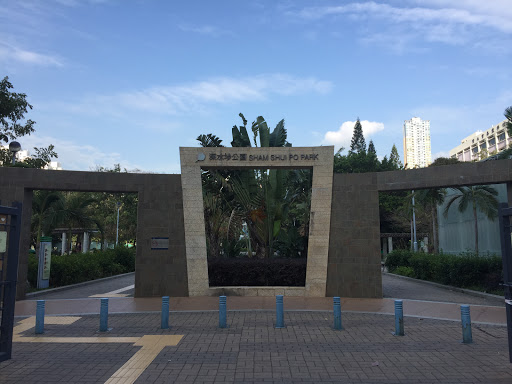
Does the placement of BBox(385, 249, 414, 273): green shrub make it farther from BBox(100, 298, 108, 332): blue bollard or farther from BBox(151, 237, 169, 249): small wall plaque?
BBox(100, 298, 108, 332): blue bollard

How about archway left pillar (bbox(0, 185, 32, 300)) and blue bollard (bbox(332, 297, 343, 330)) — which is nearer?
blue bollard (bbox(332, 297, 343, 330))

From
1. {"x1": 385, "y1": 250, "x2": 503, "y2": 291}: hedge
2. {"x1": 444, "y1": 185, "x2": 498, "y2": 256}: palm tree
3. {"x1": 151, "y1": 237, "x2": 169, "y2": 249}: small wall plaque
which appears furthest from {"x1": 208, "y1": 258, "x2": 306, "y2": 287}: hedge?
{"x1": 444, "y1": 185, "x2": 498, "y2": 256}: palm tree

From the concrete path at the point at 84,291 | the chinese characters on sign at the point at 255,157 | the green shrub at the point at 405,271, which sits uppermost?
the chinese characters on sign at the point at 255,157

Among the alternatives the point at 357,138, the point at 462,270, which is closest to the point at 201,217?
the point at 462,270

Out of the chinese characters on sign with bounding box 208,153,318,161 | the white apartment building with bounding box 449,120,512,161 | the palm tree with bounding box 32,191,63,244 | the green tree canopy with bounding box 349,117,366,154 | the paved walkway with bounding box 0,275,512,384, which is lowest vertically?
the paved walkway with bounding box 0,275,512,384

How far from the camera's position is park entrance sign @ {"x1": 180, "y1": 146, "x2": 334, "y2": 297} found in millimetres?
15445

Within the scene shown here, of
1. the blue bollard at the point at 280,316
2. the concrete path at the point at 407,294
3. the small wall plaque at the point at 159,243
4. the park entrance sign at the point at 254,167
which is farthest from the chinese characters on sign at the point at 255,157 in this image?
the blue bollard at the point at 280,316

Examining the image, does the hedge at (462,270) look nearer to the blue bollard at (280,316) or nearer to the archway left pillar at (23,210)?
the blue bollard at (280,316)

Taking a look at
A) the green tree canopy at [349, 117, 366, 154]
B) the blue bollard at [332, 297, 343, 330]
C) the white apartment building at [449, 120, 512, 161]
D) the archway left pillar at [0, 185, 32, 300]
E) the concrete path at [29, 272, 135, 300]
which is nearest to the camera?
the blue bollard at [332, 297, 343, 330]

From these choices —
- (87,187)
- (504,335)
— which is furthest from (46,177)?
(504,335)

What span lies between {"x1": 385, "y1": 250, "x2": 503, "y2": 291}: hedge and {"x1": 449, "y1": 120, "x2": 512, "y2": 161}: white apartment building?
68801 mm

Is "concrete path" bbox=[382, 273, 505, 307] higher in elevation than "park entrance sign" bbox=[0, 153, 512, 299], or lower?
lower

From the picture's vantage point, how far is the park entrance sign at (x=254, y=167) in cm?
1545

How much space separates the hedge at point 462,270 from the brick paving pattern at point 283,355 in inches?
270
